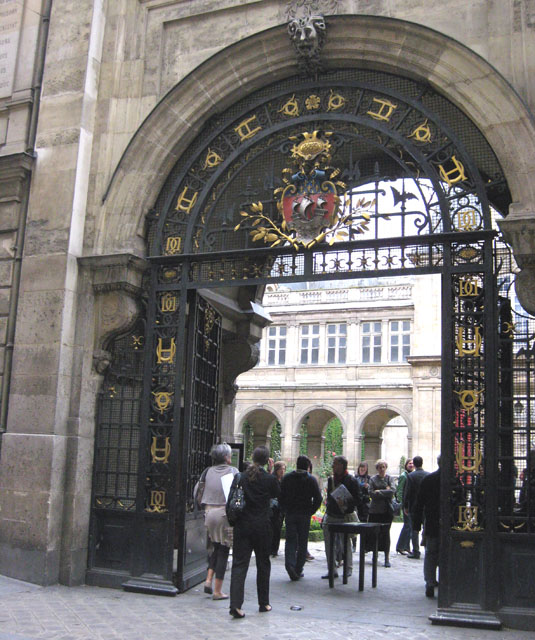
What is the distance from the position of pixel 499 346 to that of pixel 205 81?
4.78 m

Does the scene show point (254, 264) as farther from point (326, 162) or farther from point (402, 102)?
point (402, 102)

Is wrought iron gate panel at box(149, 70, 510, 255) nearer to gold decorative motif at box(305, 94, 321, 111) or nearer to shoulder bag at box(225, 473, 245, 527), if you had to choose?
gold decorative motif at box(305, 94, 321, 111)

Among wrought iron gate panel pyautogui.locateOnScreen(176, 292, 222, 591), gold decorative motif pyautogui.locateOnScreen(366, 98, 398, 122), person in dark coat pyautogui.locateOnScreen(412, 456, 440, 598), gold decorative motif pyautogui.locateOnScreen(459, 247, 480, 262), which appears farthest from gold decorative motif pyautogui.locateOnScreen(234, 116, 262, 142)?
person in dark coat pyautogui.locateOnScreen(412, 456, 440, 598)

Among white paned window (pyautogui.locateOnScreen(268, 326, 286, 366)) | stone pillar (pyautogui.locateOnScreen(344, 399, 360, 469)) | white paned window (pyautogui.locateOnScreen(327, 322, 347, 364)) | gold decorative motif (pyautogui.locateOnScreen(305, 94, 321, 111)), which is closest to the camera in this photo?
gold decorative motif (pyautogui.locateOnScreen(305, 94, 321, 111))

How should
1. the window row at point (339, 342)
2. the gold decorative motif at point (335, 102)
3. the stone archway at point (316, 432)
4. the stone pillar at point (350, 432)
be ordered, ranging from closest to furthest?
the gold decorative motif at point (335, 102) → the stone pillar at point (350, 432) → the window row at point (339, 342) → the stone archway at point (316, 432)

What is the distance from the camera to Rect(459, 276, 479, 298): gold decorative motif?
805cm

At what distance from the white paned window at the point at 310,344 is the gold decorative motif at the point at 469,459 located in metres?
36.2

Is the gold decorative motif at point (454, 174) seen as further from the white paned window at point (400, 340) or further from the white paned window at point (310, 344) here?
the white paned window at point (310, 344)

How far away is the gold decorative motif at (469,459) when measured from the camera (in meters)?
7.71

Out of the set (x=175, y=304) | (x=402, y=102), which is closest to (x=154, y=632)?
(x=175, y=304)

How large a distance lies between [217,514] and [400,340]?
34368mm

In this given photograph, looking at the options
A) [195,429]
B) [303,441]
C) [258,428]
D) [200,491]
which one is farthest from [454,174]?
[258,428]

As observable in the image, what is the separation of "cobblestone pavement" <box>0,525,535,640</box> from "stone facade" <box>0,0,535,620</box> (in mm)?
854

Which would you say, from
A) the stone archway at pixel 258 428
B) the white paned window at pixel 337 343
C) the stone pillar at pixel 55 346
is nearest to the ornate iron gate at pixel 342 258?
the stone pillar at pixel 55 346
